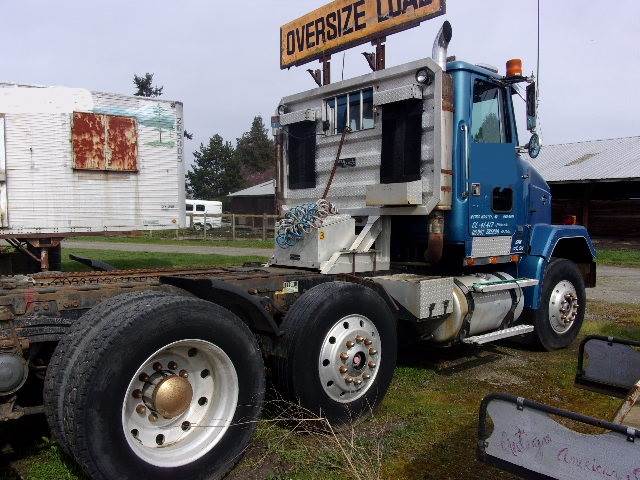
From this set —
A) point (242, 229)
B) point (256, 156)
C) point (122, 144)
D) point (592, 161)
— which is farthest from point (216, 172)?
point (122, 144)

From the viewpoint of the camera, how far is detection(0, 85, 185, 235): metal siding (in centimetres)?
1043

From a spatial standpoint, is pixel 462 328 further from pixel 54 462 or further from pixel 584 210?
pixel 584 210

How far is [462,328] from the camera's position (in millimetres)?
5676

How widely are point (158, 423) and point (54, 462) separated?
3.04 ft

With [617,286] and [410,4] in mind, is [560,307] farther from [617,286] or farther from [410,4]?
[617,286]

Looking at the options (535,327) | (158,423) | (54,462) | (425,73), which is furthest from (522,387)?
(54,462)

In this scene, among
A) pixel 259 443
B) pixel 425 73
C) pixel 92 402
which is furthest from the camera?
pixel 425 73

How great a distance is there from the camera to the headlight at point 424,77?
17.6 feet

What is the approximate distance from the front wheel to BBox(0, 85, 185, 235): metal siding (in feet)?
27.4

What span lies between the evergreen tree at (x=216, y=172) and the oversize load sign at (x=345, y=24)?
5846 centimetres

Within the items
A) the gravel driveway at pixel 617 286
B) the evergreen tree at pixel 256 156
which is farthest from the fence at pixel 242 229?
the evergreen tree at pixel 256 156

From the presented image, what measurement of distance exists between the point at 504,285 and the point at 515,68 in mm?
2272

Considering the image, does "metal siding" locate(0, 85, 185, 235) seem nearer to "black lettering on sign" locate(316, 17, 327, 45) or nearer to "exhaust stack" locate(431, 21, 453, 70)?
"black lettering on sign" locate(316, 17, 327, 45)

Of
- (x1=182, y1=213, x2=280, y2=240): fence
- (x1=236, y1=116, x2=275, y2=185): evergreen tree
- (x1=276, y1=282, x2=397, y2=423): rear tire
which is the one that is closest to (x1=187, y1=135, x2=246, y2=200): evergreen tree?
(x1=236, y1=116, x2=275, y2=185): evergreen tree
